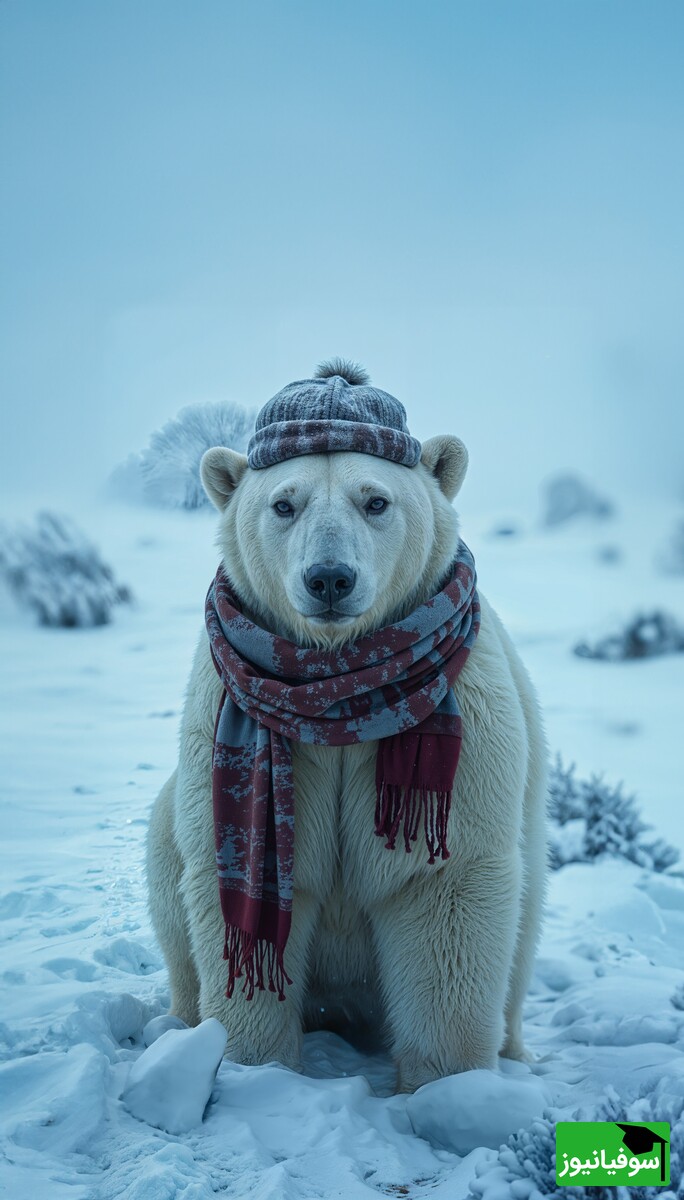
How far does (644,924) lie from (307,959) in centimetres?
187

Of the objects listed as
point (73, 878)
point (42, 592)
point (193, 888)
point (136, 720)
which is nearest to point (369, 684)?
point (193, 888)

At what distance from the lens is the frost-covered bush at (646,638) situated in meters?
5.61

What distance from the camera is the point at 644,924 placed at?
363 centimetres

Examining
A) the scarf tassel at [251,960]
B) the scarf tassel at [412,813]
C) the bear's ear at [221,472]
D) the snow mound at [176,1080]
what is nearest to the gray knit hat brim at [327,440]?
the bear's ear at [221,472]

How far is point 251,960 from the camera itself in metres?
2.09

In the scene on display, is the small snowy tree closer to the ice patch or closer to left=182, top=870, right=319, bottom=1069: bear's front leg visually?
left=182, top=870, right=319, bottom=1069: bear's front leg

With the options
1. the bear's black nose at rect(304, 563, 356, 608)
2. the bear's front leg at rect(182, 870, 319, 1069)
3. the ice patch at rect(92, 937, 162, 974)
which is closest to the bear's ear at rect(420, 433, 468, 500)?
the bear's black nose at rect(304, 563, 356, 608)

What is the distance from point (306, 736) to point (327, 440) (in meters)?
0.64

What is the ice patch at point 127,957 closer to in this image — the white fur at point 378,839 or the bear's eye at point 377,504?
the white fur at point 378,839

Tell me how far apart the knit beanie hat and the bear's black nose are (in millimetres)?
353

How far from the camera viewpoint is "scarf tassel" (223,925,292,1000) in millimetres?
2060

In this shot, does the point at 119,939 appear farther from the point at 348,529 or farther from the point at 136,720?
the point at 348,529

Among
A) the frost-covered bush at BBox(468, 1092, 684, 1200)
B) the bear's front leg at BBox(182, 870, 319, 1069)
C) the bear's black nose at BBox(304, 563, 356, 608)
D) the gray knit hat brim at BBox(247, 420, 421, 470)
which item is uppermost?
the gray knit hat brim at BBox(247, 420, 421, 470)

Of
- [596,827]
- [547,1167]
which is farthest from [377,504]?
[596,827]
